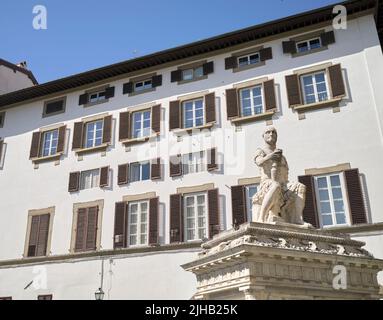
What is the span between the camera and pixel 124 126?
25.2 m

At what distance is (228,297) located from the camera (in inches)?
340

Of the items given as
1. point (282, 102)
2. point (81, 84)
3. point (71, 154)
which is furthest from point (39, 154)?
point (282, 102)

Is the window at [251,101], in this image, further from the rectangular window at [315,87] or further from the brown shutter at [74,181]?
the brown shutter at [74,181]

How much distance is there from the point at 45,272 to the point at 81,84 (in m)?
11.3

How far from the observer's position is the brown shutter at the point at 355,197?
61.0 feet

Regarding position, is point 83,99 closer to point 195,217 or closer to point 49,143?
point 49,143

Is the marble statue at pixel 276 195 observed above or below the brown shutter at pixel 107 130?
below

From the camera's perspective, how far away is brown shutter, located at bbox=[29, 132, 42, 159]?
27.0m

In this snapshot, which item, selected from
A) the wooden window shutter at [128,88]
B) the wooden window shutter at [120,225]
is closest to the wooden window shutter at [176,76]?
the wooden window shutter at [128,88]

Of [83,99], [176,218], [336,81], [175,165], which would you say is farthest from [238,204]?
[83,99]

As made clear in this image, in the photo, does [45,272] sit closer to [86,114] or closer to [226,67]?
[86,114]

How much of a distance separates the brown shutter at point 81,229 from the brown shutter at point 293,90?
477 inches

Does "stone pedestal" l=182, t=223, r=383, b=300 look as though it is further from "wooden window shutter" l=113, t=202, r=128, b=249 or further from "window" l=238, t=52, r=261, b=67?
"window" l=238, t=52, r=261, b=67

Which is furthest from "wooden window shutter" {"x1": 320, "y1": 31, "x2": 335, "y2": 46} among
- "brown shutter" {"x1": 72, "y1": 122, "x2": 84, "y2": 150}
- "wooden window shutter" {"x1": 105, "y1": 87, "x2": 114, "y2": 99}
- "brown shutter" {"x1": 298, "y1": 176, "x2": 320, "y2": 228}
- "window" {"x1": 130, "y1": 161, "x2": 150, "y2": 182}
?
"brown shutter" {"x1": 72, "y1": 122, "x2": 84, "y2": 150}
